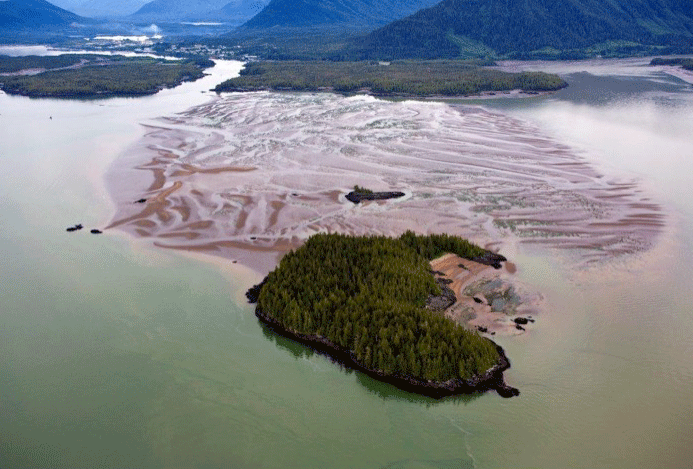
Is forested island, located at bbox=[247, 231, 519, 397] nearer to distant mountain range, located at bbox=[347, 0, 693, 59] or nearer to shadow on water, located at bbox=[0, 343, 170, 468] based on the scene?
shadow on water, located at bbox=[0, 343, 170, 468]

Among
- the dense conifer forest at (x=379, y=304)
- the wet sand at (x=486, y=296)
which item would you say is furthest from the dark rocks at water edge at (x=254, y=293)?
the wet sand at (x=486, y=296)

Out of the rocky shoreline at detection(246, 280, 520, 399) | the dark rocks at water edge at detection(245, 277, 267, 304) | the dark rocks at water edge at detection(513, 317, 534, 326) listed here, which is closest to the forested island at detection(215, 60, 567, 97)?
the dark rocks at water edge at detection(245, 277, 267, 304)

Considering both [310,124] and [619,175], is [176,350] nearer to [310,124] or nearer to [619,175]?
[619,175]

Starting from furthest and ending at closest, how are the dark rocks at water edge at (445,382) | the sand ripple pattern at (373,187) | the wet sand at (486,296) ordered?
the sand ripple pattern at (373,187), the wet sand at (486,296), the dark rocks at water edge at (445,382)

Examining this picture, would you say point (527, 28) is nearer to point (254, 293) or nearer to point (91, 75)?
point (91, 75)

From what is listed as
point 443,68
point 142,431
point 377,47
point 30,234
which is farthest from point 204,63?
point 142,431

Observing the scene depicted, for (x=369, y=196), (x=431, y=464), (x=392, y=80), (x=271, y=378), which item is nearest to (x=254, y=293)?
(x=271, y=378)

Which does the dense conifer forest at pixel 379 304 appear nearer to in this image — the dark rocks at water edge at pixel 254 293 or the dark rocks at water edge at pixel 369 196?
the dark rocks at water edge at pixel 254 293

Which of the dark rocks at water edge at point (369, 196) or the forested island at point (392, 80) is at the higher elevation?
the forested island at point (392, 80)
